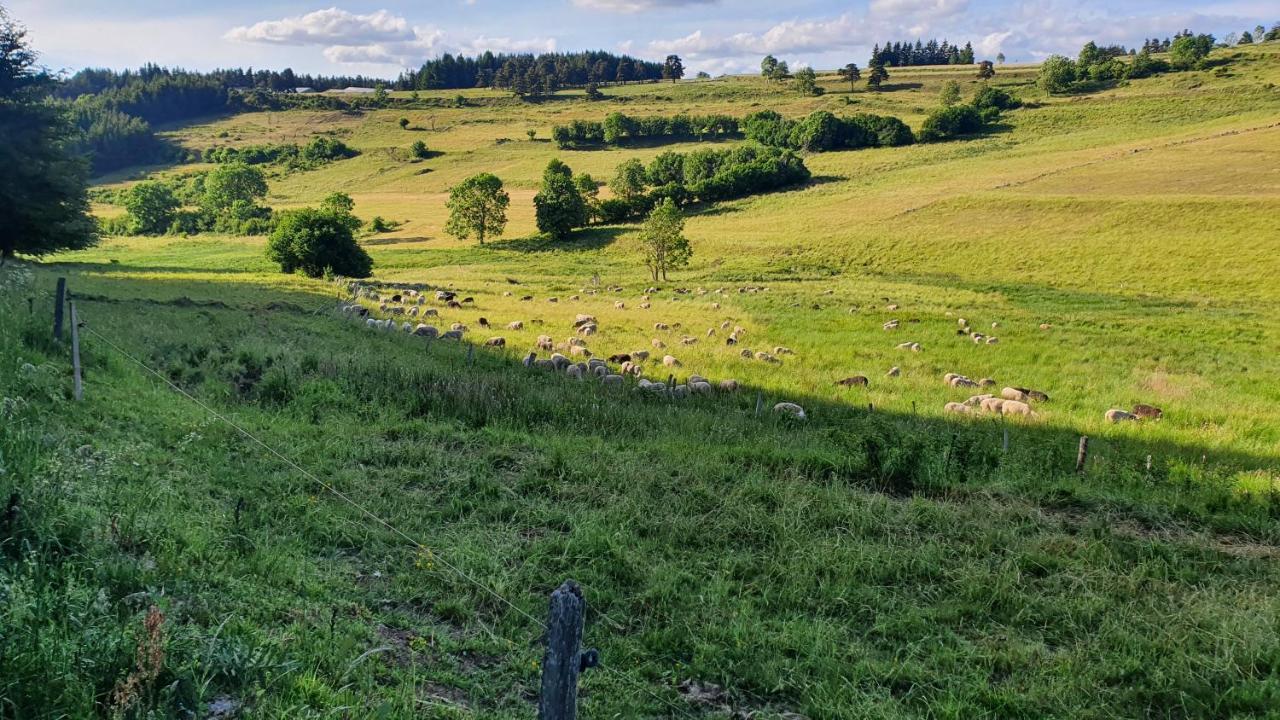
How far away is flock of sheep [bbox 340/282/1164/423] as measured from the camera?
15594 millimetres

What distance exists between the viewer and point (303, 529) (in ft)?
24.2

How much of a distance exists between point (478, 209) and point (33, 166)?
4013cm

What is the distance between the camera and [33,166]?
1179 inches

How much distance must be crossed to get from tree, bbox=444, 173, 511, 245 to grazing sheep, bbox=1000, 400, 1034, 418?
58517mm

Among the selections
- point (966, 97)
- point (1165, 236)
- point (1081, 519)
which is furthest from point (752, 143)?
point (1081, 519)

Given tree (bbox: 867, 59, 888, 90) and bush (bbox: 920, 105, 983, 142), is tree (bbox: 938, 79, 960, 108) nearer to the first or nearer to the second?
bush (bbox: 920, 105, 983, 142)

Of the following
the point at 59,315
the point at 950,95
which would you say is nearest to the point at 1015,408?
the point at 59,315

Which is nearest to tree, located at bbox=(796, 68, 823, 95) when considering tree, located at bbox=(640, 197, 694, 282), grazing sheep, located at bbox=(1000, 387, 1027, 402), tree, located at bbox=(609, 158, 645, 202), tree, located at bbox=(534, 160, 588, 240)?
tree, located at bbox=(609, 158, 645, 202)

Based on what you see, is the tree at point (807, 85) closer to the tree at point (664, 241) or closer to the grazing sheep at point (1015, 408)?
the tree at point (664, 241)

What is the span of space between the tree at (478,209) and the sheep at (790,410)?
5794cm

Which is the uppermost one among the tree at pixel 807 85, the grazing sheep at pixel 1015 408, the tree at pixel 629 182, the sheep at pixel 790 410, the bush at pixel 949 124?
the tree at pixel 807 85

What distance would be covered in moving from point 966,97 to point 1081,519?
129632 millimetres

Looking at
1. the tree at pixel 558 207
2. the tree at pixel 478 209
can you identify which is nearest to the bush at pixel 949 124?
the tree at pixel 558 207

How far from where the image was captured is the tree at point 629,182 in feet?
264
